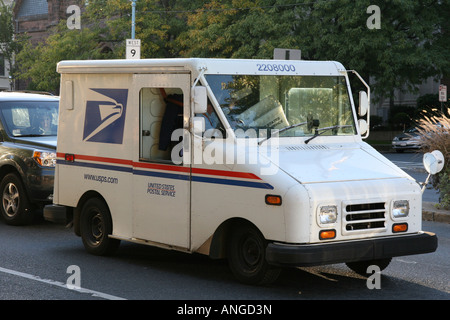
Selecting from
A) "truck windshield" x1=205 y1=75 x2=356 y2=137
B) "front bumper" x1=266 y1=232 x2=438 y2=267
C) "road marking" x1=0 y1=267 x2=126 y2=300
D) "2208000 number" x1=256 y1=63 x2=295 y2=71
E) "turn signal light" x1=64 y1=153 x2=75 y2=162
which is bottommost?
"road marking" x1=0 y1=267 x2=126 y2=300

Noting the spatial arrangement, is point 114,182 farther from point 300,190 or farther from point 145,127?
point 300,190

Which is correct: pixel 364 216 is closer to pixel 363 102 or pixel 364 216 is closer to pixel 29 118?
pixel 363 102

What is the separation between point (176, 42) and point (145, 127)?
102 feet

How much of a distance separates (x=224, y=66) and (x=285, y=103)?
0.79 metres

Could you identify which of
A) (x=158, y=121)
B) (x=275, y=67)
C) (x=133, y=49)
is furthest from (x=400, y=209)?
(x=133, y=49)

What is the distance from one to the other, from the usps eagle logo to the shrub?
18.5 feet

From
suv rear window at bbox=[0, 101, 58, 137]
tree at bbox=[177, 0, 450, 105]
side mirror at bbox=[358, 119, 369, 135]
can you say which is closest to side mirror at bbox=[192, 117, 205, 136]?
side mirror at bbox=[358, 119, 369, 135]

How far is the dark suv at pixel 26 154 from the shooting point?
1232cm

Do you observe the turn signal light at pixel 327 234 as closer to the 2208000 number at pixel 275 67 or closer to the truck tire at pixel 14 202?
the 2208000 number at pixel 275 67

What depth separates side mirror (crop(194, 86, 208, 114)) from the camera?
8.03 m

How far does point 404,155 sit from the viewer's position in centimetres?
3384

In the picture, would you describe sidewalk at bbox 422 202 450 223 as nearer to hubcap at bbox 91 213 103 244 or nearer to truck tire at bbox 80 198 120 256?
truck tire at bbox 80 198 120 256
